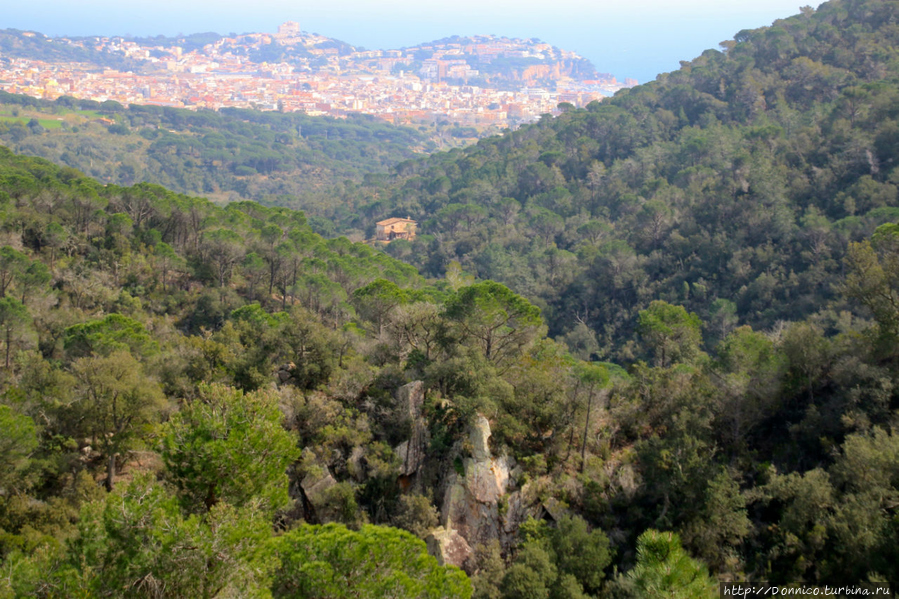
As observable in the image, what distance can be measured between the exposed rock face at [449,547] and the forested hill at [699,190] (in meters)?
19.8

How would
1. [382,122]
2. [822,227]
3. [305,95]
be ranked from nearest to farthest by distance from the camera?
1. [822,227]
2. [382,122]
3. [305,95]

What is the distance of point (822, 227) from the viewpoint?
3078 centimetres

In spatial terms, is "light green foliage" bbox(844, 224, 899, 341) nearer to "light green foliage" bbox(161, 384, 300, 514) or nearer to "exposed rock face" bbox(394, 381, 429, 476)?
"exposed rock face" bbox(394, 381, 429, 476)

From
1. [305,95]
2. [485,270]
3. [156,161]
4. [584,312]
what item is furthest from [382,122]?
[584,312]

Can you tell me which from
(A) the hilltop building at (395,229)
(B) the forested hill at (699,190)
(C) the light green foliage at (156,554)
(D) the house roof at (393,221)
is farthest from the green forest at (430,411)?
(D) the house roof at (393,221)

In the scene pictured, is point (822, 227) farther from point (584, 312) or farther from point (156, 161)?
point (156, 161)

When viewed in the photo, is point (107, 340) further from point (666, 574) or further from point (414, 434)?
point (666, 574)

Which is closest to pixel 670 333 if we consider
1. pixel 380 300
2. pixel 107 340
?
pixel 380 300

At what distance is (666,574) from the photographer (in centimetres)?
845

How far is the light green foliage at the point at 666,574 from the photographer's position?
27.6ft

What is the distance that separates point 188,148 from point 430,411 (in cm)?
9893

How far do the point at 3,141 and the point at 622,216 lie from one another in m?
77.6

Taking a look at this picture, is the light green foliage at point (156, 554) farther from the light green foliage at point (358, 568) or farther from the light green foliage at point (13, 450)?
the light green foliage at point (13, 450)

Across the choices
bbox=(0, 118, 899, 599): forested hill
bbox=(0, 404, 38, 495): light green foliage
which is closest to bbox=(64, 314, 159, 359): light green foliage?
bbox=(0, 118, 899, 599): forested hill
